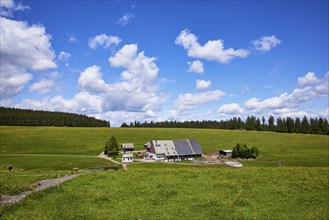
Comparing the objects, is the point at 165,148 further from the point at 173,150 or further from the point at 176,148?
the point at 176,148

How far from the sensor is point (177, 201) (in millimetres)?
24781

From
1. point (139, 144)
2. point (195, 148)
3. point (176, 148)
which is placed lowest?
point (195, 148)

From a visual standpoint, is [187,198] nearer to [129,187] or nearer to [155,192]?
[155,192]

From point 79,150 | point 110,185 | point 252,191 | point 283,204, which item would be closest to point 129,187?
point 110,185

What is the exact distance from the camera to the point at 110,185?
3278cm

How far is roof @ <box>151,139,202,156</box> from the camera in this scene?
340 feet

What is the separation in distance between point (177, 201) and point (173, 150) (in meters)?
81.2

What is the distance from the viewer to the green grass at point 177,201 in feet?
67.9

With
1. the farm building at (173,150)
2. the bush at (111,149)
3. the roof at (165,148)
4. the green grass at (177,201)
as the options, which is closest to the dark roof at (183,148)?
the farm building at (173,150)

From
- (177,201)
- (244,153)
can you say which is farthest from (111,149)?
(177,201)

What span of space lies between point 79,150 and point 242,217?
328 feet

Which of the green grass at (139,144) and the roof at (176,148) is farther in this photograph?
the roof at (176,148)

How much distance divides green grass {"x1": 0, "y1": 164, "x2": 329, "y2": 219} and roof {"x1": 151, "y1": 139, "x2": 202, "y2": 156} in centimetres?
6882

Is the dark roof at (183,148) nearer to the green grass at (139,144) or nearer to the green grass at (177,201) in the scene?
the green grass at (139,144)
